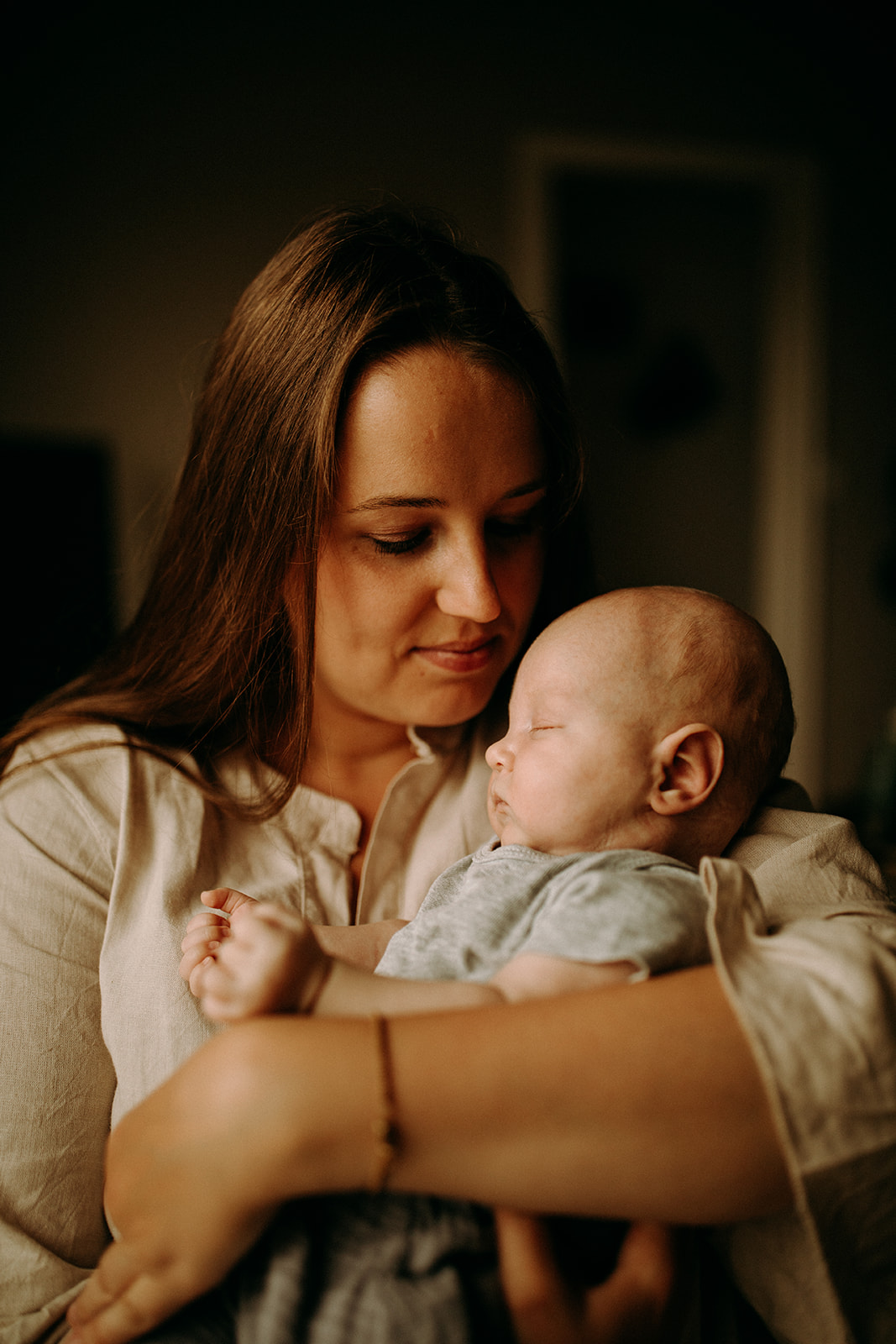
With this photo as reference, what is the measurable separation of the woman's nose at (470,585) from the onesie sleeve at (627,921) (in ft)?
1.15

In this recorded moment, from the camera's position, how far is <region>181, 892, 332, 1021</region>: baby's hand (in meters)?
0.71

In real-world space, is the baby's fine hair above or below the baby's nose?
above

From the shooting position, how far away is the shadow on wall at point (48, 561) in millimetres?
2281

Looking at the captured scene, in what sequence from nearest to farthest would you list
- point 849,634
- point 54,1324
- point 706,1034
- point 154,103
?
point 706,1034 < point 54,1324 < point 154,103 < point 849,634

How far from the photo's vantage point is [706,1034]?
0.69 metres

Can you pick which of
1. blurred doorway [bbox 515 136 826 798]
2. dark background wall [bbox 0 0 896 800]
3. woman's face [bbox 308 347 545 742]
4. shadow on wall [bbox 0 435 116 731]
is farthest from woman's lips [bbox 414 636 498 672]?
blurred doorway [bbox 515 136 826 798]

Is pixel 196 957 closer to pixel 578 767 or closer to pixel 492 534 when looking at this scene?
pixel 578 767

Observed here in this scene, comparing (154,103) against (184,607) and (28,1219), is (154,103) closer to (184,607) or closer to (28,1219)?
(184,607)

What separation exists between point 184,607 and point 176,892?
0.42 m

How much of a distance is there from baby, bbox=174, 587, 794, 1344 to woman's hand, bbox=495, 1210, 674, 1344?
4 cm

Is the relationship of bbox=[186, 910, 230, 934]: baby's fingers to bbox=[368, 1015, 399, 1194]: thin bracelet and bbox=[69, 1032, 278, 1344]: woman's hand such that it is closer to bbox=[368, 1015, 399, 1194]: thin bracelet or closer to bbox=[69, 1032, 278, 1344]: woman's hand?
bbox=[69, 1032, 278, 1344]: woman's hand

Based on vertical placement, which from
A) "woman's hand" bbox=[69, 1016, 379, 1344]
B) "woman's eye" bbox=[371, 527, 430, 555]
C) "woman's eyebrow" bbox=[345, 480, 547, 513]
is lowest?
"woman's hand" bbox=[69, 1016, 379, 1344]

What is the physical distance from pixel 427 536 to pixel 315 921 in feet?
Answer: 1.63

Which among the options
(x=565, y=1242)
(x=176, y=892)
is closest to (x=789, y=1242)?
(x=565, y=1242)
